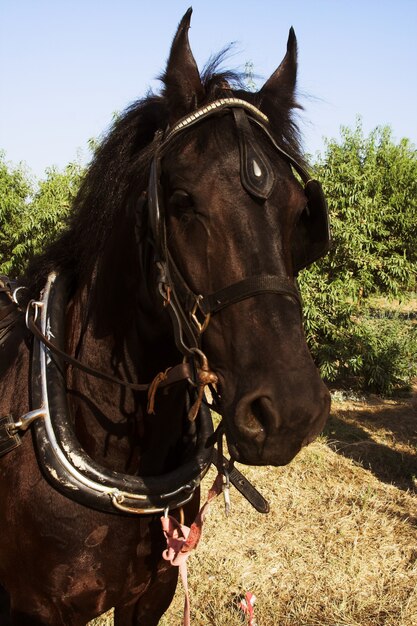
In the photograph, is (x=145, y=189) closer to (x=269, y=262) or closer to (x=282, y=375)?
(x=269, y=262)

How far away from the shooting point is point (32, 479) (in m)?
1.82

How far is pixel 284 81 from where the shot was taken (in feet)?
6.50

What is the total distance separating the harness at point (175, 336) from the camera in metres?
1.53

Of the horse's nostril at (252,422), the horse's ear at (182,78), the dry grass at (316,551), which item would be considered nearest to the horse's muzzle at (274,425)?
the horse's nostril at (252,422)

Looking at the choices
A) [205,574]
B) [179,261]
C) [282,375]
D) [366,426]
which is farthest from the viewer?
[366,426]

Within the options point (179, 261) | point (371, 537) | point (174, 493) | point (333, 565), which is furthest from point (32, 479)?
point (371, 537)

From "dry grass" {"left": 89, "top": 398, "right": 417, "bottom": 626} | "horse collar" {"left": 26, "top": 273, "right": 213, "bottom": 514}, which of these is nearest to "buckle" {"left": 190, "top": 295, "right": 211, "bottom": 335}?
"horse collar" {"left": 26, "top": 273, "right": 213, "bottom": 514}

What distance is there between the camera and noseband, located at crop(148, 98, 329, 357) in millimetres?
1483

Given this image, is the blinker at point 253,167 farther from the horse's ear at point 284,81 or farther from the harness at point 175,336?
the horse's ear at point 284,81

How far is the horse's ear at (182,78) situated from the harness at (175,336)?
3.8 inches

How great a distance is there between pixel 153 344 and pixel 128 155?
66cm

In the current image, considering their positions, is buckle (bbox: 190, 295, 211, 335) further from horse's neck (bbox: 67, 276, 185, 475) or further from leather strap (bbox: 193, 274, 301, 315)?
horse's neck (bbox: 67, 276, 185, 475)

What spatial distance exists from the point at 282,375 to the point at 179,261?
44cm

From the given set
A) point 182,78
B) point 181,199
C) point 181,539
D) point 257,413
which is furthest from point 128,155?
point 181,539
